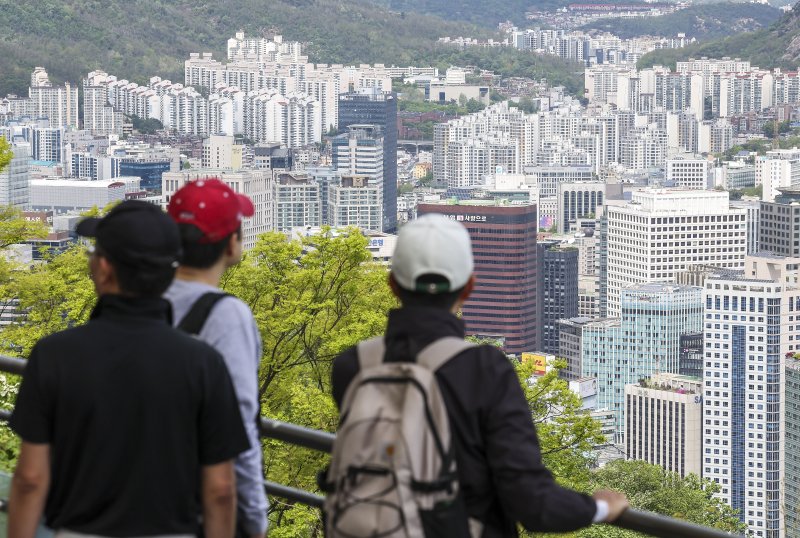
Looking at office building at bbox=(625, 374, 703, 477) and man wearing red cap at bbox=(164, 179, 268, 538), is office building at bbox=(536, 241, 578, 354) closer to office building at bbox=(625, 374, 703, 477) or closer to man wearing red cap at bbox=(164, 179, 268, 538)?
office building at bbox=(625, 374, 703, 477)

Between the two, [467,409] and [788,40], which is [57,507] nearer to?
[467,409]

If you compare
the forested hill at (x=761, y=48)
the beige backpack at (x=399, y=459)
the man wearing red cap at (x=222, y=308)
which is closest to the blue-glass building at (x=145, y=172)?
the forested hill at (x=761, y=48)

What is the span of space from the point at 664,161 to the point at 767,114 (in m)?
6.64

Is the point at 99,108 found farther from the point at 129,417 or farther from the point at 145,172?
the point at 129,417

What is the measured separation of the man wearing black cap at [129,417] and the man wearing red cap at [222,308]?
0.28 ft

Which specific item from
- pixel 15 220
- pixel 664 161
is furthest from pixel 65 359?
pixel 664 161

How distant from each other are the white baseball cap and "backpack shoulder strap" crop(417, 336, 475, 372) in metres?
0.05

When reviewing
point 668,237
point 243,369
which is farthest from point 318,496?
point 668,237

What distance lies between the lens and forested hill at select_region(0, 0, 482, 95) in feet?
170

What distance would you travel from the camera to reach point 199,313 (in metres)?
1.63

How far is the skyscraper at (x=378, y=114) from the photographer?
54375 millimetres

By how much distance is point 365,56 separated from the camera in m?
65.3

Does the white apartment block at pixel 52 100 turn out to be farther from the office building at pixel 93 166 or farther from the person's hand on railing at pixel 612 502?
the person's hand on railing at pixel 612 502

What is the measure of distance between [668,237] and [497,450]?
3811 centimetres
